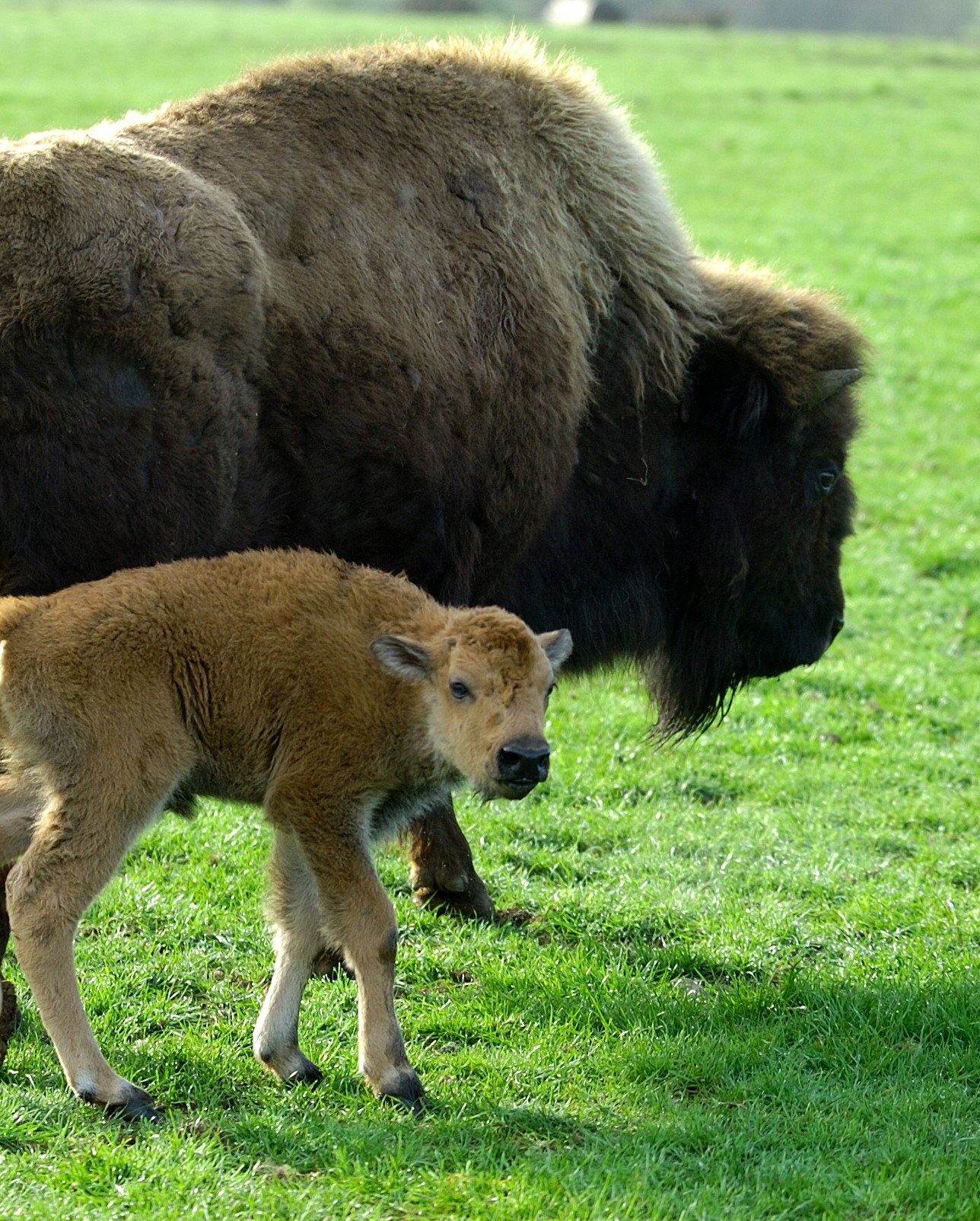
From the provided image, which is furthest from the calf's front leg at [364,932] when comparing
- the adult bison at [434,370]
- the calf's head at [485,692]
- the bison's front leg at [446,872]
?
the bison's front leg at [446,872]

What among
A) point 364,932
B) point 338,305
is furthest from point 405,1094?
point 338,305

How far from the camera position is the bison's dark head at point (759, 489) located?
6391 mm

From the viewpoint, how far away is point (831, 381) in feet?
20.8

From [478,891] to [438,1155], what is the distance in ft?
6.42

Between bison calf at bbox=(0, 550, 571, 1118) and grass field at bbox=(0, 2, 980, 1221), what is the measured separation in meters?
0.28

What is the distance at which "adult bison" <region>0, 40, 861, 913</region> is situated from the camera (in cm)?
464

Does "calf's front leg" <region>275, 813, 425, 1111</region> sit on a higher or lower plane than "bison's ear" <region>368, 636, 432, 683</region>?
lower

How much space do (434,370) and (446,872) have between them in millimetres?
1848

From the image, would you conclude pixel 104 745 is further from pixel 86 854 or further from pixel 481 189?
pixel 481 189

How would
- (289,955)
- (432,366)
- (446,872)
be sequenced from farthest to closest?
(446,872) → (432,366) → (289,955)

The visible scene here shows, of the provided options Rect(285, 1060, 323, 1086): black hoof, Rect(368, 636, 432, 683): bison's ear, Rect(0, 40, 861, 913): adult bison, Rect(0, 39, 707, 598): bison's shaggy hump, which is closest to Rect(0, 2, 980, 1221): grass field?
Rect(285, 1060, 323, 1086): black hoof

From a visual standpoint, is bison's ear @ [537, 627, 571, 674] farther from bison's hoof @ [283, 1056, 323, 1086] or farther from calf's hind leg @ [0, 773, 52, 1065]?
calf's hind leg @ [0, 773, 52, 1065]

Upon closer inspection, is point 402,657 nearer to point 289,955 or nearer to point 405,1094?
point 289,955

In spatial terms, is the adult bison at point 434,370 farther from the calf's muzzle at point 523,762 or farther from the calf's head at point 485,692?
the calf's muzzle at point 523,762
